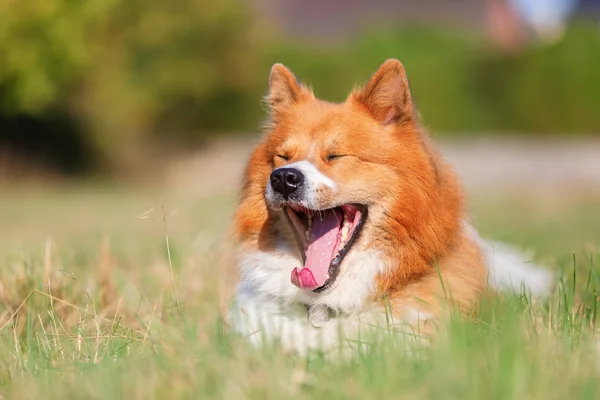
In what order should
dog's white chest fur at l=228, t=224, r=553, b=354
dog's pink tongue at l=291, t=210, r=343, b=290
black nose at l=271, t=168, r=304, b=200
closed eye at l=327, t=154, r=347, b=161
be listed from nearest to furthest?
dog's white chest fur at l=228, t=224, r=553, b=354 → black nose at l=271, t=168, r=304, b=200 → dog's pink tongue at l=291, t=210, r=343, b=290 → closed eye at l=327, t=154, r=347, b=161

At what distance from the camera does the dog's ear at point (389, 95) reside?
4.36 metres

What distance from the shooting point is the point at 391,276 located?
414cm

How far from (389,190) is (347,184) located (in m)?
0.22

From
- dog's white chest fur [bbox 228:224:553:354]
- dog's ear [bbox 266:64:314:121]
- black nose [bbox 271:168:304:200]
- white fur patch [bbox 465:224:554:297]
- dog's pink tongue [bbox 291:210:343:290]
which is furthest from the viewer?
dog's ear [bbox 266:64:314:121]

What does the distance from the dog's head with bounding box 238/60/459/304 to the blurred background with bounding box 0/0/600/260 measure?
13.5m

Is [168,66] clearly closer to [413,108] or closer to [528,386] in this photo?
[413,108]

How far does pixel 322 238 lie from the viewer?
4379 mm

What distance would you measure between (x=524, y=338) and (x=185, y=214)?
29.8 feet

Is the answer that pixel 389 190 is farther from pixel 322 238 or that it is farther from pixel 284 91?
pixel 284 91

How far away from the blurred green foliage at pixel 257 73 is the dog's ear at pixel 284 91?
1498 centimetres

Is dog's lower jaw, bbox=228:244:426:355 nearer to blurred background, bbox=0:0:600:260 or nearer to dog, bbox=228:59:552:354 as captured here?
dog, bbox=228:59:552:354

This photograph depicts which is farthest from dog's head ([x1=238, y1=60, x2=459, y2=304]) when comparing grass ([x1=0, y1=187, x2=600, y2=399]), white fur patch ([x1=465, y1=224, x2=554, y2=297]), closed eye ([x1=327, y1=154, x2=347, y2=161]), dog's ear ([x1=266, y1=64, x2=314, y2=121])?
grass ([x1=0, y1=187, x2=600, y2=399])

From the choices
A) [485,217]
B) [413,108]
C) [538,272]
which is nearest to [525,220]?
[485,217]

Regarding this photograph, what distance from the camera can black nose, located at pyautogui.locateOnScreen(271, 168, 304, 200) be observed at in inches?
162
